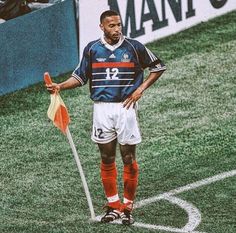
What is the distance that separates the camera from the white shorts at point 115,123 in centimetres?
839

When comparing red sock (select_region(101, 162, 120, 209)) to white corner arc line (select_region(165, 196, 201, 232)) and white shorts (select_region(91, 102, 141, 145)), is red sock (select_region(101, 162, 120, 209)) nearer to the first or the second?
white shorts (select_region(91, 102, 141, 145))

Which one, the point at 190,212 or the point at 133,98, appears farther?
the point at 190,212

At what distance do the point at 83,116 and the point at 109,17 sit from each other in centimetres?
428

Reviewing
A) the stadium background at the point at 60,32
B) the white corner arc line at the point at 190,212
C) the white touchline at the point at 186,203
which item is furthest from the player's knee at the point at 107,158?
the stadium background at the point at 60,32

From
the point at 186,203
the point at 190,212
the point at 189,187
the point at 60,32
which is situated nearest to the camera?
the point at 190,212

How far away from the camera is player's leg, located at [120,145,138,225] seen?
8523mm

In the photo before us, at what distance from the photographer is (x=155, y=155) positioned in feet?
35.2

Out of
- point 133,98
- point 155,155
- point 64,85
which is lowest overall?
point 155,155

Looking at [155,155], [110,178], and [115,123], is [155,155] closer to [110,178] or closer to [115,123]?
[110,178]

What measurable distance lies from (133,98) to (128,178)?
0.73 meters

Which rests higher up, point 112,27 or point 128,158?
point 112,27

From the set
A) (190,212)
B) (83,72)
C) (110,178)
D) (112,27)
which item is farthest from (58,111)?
(190,212)

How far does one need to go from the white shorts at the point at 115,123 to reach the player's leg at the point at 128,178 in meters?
0.09

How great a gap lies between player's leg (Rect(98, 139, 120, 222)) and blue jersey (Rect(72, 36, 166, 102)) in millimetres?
458
